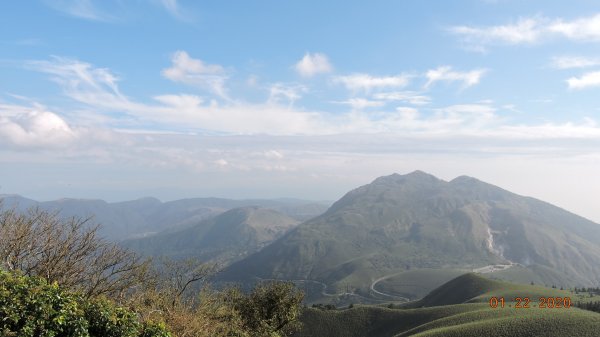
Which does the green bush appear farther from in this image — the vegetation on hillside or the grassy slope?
the grassy slope

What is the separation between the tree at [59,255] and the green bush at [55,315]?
450 inches

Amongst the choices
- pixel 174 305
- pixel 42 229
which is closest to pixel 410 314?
pixel 174 305

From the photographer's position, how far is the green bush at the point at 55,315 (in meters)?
23.1

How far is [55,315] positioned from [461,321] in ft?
388

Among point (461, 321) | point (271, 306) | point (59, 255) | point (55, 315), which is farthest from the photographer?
point (461, 321)

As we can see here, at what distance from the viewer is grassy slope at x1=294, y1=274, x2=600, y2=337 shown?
298 ft

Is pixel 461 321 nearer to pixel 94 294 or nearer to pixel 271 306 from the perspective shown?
pixel 271 306

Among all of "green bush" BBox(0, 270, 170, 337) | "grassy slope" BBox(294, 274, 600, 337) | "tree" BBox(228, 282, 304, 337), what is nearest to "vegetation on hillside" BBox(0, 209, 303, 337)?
"green bush" BBox(0, 270, 170, 337)

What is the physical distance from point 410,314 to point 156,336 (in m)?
141

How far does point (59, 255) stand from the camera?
131 ft

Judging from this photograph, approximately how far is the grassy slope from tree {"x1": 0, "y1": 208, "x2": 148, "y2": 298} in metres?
86.5

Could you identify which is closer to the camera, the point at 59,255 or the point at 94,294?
the point at 94,294

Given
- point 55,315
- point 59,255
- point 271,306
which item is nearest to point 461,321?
point 271,306

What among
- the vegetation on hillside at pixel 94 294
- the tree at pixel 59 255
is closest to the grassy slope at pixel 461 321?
the vegetation on hillside at pixel 94 294
